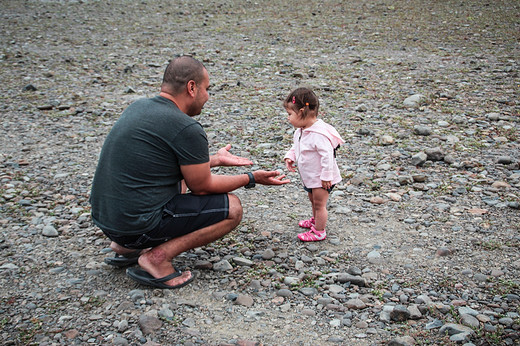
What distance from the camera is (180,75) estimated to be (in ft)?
13.4

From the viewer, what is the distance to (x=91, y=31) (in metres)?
15.7

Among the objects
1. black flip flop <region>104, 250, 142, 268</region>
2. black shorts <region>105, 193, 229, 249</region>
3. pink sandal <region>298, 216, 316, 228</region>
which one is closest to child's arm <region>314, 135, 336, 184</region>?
pink sandal <region>298, 216, 316, 228</region>

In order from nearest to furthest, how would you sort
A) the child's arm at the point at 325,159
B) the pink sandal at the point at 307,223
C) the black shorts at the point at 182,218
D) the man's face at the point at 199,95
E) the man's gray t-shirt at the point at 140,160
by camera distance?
1. the man's gray t-shirt at the point at 140,160
2. the black shorts at the point at 182,218
3. the man's face at the point at 199,95
4. the child's arm at the point at 325,159
5. the pink sandal at the point at 307,223

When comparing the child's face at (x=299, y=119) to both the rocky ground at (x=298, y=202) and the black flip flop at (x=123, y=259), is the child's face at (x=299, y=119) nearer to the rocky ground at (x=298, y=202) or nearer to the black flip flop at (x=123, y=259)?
the rocky ground at (x=298, y=202)

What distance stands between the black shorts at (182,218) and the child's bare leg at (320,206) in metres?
1.00

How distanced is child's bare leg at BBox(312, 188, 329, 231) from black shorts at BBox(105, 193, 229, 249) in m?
1.00

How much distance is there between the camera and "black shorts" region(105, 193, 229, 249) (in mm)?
4031

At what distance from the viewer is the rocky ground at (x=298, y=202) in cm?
366

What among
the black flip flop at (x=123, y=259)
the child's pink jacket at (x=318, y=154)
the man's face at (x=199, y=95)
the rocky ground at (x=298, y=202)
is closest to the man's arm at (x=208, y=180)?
the child's pink jacket at (x=318, y=154)

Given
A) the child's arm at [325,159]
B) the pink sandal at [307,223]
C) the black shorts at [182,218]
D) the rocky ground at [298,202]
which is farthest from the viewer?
the pink sandal at [307,223]

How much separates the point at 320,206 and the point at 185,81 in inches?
71.9

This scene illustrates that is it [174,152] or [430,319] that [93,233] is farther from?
[430,319]

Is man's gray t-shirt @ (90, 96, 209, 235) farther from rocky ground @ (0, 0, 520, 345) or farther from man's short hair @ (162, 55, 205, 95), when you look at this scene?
rocky ground @ (0, 0, 520, 345)

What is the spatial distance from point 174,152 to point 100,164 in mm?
629
